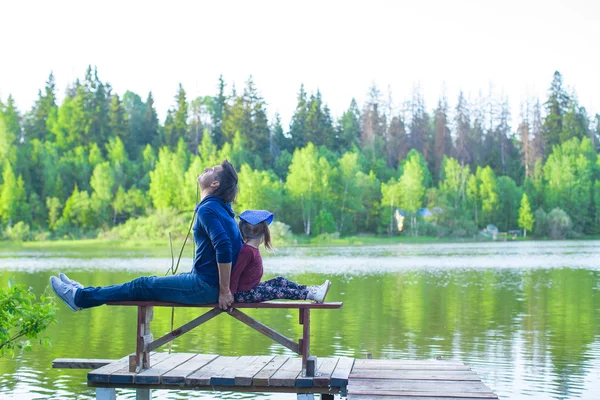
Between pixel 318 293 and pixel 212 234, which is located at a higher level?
pixel 212 234

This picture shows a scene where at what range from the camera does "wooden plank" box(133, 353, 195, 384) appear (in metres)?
7.36

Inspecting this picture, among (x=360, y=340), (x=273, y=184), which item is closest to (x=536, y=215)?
(x=273, y=184)

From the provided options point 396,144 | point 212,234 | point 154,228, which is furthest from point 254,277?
point 396,144

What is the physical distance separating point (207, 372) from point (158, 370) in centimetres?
46

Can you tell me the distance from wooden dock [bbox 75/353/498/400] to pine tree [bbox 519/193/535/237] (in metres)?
83.6

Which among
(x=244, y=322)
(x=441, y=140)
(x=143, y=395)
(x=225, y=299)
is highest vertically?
(x=441, y=140)

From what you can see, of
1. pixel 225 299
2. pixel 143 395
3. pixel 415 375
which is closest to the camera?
pixel 225 299

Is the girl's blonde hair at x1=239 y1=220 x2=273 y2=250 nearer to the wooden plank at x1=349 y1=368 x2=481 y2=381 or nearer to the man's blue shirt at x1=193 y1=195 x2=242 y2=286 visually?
the man's blue shirt at x1=193 y1=195 x2=242 y2=286

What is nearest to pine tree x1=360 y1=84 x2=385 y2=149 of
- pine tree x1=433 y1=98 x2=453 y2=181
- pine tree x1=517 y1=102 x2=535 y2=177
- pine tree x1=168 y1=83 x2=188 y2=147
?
pine tree x1=433 y1=98 x2=453 y2=181

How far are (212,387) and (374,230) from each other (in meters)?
84.3

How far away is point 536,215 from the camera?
89000 millimetres

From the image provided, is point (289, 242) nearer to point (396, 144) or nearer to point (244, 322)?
point (396, 144)

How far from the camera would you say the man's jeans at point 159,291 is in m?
7.41

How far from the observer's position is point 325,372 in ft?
24.9
